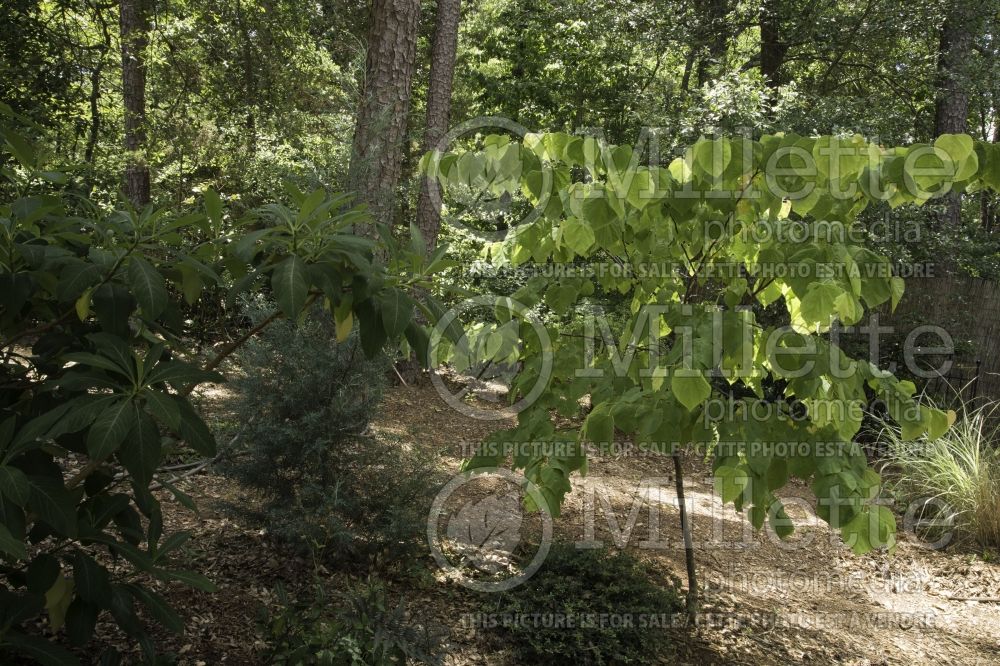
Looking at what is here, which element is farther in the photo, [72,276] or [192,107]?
[192,107]

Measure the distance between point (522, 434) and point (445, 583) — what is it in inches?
56.8

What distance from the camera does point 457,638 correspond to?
3016 millimetres

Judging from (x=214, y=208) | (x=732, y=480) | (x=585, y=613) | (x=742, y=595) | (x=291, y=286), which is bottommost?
(x=742, y=595)

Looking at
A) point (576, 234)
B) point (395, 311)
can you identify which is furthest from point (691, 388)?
point (395, 311)

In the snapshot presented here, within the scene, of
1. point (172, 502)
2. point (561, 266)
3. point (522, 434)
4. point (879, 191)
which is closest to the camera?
point (879, 191)

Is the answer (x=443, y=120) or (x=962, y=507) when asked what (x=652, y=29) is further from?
(x=962, y=507)

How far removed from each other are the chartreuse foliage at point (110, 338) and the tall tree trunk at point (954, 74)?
9.19 m

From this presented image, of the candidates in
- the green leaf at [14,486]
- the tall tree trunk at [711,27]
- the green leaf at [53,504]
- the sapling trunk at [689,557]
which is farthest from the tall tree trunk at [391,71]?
the tall tree trunk at [711,27]

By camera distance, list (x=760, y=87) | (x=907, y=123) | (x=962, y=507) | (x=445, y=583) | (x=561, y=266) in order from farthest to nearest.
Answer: (x=907, y=123)
(x=760, y=87)
(x=962, y=507)
(x=445, y=583)
(x=561, y=266)

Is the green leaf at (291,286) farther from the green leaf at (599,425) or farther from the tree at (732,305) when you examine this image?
the green leaf at (599,425)

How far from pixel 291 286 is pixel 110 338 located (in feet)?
1.13

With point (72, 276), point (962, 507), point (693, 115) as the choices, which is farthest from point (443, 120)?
point (72, 276)

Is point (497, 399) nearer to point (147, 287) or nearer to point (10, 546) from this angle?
point (147, 287)

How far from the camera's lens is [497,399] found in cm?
824
